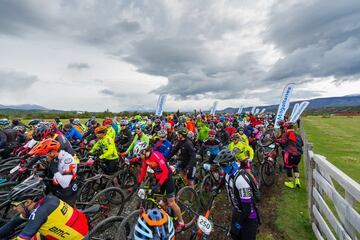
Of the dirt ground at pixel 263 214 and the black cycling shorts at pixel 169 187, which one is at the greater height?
the black cycling shorts at pixel 169 187

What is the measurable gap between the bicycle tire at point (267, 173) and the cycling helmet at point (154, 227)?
574 centimetres

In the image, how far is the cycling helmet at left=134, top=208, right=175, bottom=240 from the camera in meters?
2.84

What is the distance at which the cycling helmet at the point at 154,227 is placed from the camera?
9.33 ft

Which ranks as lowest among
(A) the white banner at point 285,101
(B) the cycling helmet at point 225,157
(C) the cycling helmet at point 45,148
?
(B) the cycling helmet at point 225,157

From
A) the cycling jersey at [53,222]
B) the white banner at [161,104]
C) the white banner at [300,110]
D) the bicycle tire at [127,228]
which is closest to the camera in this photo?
the cycling jersey at [53,222]

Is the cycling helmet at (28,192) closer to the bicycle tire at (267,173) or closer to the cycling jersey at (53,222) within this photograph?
the cycling jersey at (53,222)

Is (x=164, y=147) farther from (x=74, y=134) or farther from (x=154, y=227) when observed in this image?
(x=74, y=134)

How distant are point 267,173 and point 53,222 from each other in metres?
7.50

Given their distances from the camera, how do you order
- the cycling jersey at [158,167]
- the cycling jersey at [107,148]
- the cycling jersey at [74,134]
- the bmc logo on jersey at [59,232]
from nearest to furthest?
the bmc logo on jersey at [59,232] → the cycling jersey at [158,167] → the cycling jersey at [107,148] → the cycling jersey at [74,134]

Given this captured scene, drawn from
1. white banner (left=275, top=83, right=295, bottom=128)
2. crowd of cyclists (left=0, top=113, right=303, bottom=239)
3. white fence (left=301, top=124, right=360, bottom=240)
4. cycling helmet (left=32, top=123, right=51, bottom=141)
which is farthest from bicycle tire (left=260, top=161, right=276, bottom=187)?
white banner (left=275, top=83, right=295, bottom=128)

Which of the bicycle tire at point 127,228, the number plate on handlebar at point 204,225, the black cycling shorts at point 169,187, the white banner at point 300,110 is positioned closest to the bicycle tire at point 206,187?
the black cycling shorts at point 169,187

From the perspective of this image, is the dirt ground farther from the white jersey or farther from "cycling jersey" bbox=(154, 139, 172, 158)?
the white jersey

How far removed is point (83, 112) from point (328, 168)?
150ft

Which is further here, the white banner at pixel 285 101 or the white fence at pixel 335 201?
the white banner at pixel 285 101
